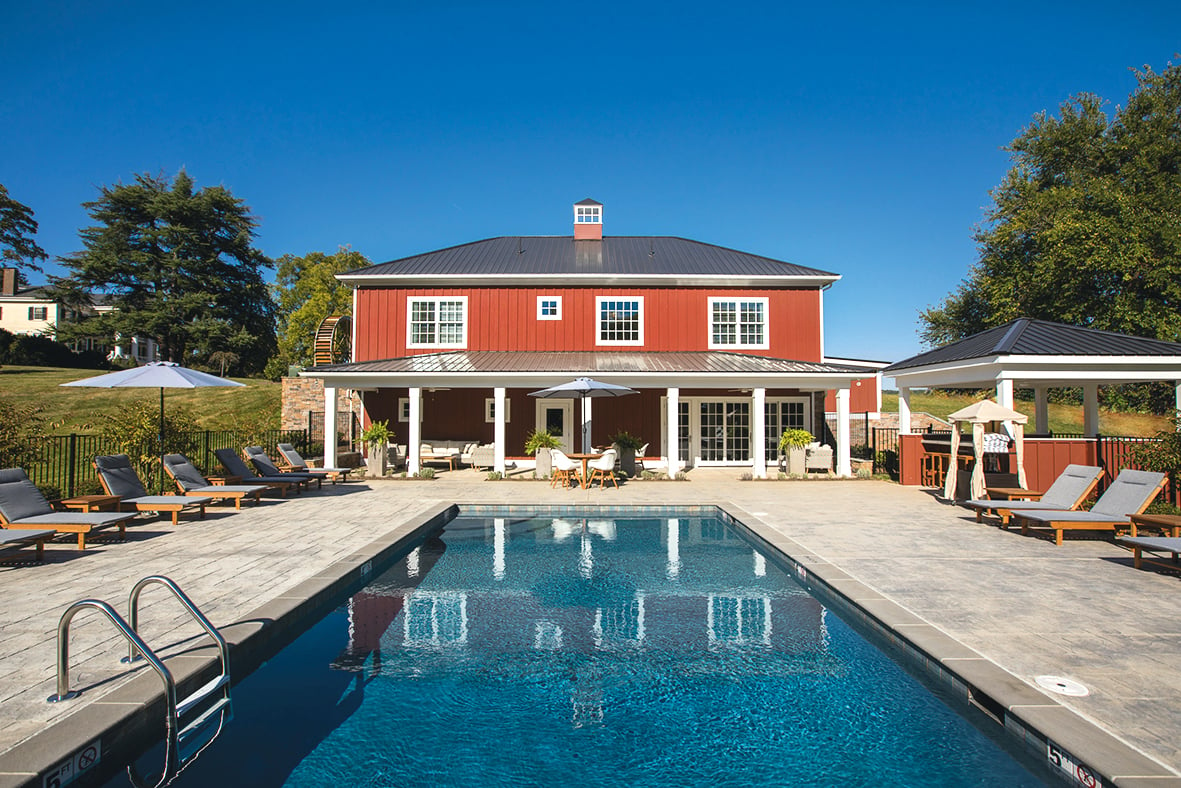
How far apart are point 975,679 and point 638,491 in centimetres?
1059

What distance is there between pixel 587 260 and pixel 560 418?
5.66 metres

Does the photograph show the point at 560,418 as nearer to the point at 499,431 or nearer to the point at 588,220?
the point at 499,431

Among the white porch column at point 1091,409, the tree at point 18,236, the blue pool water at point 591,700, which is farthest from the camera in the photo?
the tree at point 18,236

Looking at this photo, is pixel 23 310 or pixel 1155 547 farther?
pixel 23 310

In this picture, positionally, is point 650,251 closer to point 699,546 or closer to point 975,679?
point 699,546

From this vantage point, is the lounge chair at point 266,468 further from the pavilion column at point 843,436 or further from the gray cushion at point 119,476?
the pavilion column at point 843,436

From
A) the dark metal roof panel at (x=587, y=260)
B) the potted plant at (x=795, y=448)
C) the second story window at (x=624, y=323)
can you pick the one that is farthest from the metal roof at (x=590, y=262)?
the potted plant at (x=795, y=448)

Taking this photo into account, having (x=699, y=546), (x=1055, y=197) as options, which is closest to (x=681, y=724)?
(x=699, y=546)

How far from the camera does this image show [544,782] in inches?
145

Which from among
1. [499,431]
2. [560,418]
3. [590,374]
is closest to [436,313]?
[560,418]

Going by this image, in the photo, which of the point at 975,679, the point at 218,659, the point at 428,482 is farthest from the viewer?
the point at 428,482

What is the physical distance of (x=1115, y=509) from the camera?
878 cm

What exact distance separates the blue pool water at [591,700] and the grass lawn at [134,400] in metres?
19.6

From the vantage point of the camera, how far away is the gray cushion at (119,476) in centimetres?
975
